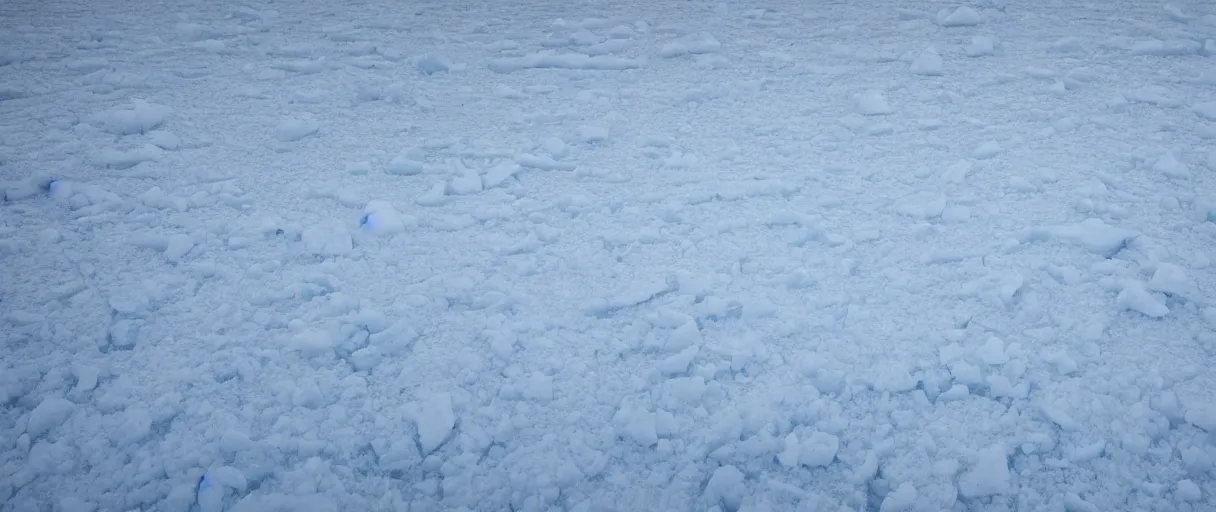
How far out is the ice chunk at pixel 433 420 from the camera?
1139mm

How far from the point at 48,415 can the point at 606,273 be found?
98 cm

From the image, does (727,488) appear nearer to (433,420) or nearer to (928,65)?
(433,420)

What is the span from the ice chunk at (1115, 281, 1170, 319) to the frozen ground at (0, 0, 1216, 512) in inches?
0.5

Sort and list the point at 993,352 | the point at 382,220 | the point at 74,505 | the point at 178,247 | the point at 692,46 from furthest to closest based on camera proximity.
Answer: the point at 692,46 → the point at 382,220 → the point at 178,247 → the point at 993,352 → the point at 74,505

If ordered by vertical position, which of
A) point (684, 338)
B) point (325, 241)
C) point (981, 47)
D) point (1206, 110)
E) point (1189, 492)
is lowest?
point (1189, 492)

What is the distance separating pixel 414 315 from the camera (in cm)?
135

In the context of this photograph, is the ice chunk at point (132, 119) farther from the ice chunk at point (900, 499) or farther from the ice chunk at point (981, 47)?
the ice chunk at point (981, 47)


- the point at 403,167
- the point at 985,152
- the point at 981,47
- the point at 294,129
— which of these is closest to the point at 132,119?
the point at 294,129

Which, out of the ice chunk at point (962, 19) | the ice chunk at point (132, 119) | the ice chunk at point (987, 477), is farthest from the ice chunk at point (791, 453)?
the ice chunk at point (962, 19)

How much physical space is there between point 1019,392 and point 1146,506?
0.76ft

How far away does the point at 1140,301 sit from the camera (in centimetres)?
133

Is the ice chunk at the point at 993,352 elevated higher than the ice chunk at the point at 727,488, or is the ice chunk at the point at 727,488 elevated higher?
the ice chunk at the point at 993,352

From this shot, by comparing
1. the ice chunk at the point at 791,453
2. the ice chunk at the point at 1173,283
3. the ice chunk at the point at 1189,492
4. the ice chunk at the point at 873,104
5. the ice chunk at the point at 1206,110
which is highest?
the ice chunk at the point at 873,104

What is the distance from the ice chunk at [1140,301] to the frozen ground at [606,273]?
0.01m
